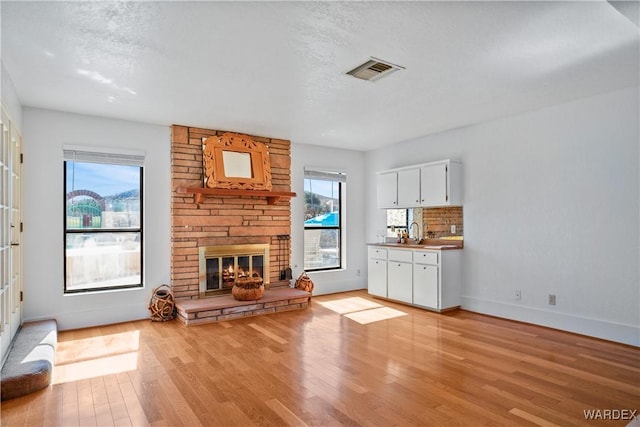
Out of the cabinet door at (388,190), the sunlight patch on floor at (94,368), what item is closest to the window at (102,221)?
the sunlight patch on floor at (94,368)

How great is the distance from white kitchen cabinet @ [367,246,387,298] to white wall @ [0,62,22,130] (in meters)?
4.77

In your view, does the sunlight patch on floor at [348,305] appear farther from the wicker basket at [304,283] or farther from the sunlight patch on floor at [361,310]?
the wicker basket at [304,283]

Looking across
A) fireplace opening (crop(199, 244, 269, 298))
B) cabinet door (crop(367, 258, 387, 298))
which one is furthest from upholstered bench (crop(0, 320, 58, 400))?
cabinet door (crop(367, 258, 387, 298))

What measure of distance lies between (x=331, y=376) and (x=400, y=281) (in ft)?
9.56

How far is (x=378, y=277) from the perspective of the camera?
617 centimetres

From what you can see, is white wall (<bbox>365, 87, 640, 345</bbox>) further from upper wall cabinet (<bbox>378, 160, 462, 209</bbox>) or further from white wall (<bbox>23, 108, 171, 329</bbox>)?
white wall (<bbox>23, 108, 171, 329</bbox>)

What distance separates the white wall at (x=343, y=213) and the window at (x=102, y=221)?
2311 millimetres

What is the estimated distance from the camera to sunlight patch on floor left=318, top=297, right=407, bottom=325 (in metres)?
5.00

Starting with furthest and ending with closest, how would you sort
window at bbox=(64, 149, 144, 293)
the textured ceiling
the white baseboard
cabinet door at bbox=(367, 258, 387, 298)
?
cabinet door at bbox=(367, 258, 387, 298) < window at bbox=(64, 149, 144, 293) < the white baseboard < the textured ceiling

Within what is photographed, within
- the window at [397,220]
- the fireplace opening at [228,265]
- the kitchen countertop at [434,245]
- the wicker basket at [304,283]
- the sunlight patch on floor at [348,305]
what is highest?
the window at [397,220]

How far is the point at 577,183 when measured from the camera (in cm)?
426

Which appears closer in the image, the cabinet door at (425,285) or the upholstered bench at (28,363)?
the upholstered bench at (28,363)

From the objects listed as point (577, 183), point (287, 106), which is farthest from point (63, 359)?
point (577, 183)

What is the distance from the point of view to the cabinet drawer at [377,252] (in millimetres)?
6062
